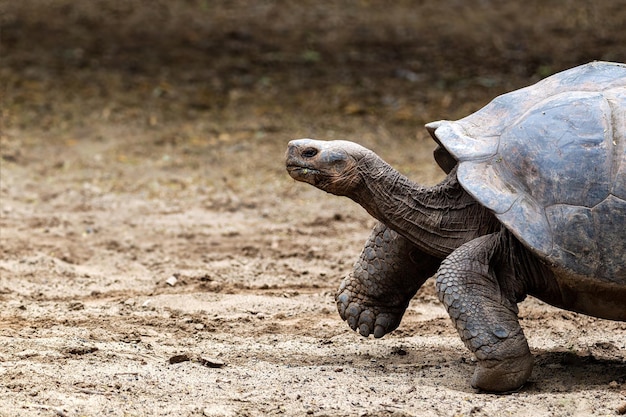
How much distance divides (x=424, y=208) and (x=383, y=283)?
0.55m

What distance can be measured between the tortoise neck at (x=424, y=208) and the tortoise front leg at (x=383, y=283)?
0.31 metres

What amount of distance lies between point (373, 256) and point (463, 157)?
2.96 ft

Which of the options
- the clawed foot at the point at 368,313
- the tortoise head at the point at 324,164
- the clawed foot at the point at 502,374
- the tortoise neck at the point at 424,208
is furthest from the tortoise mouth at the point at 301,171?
the clawed foot at the point at 502,374

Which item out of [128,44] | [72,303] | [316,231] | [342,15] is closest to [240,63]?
[128,44]

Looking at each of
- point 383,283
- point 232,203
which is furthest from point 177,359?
point 232,203

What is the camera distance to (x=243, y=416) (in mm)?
3650

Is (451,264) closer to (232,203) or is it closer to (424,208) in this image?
(424,208)

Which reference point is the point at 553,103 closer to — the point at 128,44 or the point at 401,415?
the point at 401,415

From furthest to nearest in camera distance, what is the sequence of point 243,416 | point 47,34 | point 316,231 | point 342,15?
point 342,15 < point 47,34 < point 316,231 < point 243,416

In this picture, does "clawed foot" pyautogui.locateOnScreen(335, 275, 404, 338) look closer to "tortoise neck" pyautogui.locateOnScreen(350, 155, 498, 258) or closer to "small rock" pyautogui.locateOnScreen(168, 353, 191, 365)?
"tortoise neck" pyautogui.locateOnScreen(350, 155, 498, 258)

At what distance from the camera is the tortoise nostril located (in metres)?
4.30

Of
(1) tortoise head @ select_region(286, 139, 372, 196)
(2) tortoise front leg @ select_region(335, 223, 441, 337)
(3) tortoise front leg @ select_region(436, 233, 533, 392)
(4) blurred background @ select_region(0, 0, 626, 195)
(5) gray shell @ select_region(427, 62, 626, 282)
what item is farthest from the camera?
(4) blurred background @ select_region(0, 0, 626, 195)

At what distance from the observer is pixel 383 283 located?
4805 mm

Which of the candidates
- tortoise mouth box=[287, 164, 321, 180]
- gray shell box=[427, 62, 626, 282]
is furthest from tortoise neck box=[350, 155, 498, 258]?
gray shell box=[427, 62, 626, 282]
